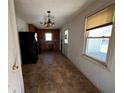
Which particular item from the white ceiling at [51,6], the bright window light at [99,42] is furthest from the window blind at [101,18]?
the white ceiling at [51,6]

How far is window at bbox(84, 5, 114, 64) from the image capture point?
8.57ft

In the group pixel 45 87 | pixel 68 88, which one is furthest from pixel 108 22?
pixel 45 87

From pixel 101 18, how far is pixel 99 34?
0.46 metres

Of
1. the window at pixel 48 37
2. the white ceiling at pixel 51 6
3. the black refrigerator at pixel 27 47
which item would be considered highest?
the white ceiling at pixel 51 6

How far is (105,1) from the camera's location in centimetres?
258

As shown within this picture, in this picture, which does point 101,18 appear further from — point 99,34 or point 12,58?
point 12,58

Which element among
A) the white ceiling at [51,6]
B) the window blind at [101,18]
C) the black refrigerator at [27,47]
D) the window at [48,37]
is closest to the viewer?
the window blind at [101,18]

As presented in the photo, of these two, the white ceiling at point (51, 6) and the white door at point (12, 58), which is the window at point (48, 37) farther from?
the white door at point (12, 58)

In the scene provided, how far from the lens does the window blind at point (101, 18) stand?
2.51 meters

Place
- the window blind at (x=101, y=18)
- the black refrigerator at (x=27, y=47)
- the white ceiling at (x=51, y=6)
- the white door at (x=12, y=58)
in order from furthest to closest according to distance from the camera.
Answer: the black refrigerator at (x=27, y=47) → the white ceiling at (x=51, y=6) → the window blind at (x=101, y=18) → the white door at (x=12, y=58)

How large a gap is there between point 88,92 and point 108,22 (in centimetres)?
181

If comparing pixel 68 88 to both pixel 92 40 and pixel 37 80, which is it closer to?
pixel 37 80

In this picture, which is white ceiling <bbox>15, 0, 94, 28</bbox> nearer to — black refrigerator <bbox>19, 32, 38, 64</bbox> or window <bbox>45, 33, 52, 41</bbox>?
black refrigerator <bbox>19, 32, 38, 64</bbox>
